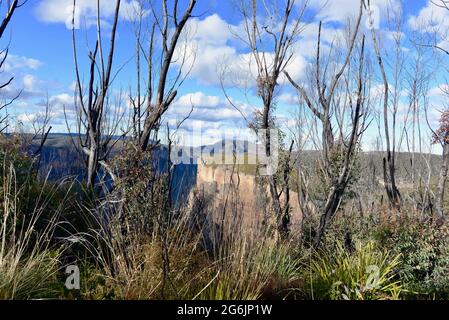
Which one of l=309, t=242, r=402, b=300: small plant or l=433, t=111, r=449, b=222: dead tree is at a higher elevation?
l=433, t=111, r=449, b=222: dead tree

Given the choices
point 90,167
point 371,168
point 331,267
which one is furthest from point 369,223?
point 371,168

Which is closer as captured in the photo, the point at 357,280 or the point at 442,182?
the point at 357,280

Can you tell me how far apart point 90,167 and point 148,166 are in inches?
113

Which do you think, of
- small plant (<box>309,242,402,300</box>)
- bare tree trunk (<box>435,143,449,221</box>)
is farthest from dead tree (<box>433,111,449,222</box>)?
small plant (<box>309,242,402,300</box>)

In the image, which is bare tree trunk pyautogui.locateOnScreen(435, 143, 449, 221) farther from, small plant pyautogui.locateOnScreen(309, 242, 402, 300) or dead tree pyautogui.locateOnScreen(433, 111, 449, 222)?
small plant pyautogui.locateOnScreen(309, 242, 402, 300)

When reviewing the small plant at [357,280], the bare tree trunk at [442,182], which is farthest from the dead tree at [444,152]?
the small plant at [357,280]

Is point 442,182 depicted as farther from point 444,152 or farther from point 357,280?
point 357,280

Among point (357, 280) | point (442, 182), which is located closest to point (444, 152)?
point (442, 182)

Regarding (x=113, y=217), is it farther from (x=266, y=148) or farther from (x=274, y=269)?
(x=266, y=148)

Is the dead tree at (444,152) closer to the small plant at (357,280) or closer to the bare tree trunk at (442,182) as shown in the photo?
the bare tree trunk at (442,182)

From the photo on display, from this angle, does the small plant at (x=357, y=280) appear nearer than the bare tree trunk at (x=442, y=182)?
Yes

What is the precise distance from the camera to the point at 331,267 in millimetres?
5223
